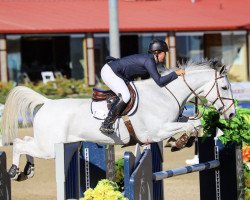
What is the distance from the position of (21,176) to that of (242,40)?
26.4 meters

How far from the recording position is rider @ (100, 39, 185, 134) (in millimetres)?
9516

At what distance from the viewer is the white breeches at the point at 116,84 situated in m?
9.60

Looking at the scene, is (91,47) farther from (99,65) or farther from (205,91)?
(205,91)

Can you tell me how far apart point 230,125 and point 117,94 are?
1.52 meters

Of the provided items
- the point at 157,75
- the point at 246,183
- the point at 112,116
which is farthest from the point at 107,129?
the point at 246,183

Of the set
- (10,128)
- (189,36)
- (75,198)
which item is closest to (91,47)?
(189,36)

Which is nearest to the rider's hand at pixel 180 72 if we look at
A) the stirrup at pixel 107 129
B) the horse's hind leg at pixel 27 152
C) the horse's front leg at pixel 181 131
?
the horse's front leg at pixel 181 131

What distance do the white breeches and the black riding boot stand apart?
0.07 metres

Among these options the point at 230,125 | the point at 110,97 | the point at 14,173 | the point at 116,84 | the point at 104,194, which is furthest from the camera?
the point at 110,97

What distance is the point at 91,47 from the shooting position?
3206 cm

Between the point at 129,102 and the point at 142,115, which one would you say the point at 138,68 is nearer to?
the point at 129,102

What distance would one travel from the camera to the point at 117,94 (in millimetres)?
9680

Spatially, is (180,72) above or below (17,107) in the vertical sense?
above

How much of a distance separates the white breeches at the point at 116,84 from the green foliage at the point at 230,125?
3.01 ft
